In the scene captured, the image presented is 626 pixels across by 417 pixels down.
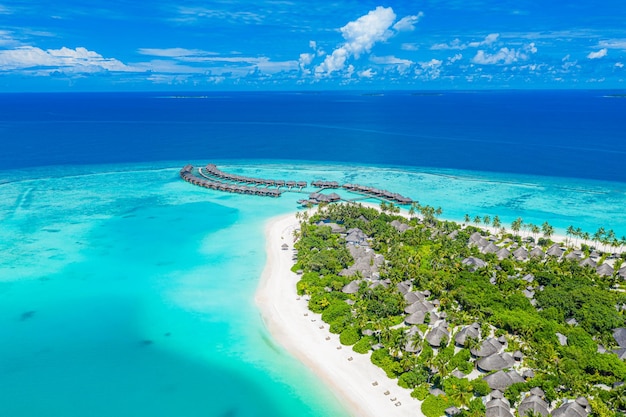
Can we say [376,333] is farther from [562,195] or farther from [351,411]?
[562,195]

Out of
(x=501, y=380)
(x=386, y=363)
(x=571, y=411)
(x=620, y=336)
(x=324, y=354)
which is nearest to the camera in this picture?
(x=571, y=411)

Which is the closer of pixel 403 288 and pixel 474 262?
pixel 403 288

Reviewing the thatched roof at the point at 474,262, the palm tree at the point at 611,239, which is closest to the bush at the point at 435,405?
the thatched roof at the point at 474,262

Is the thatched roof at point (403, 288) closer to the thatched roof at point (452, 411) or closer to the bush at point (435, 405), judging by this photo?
the bush at point (435, 405)

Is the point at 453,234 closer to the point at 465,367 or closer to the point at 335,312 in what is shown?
the point at 335,312

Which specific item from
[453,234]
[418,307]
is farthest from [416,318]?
[453,234]
